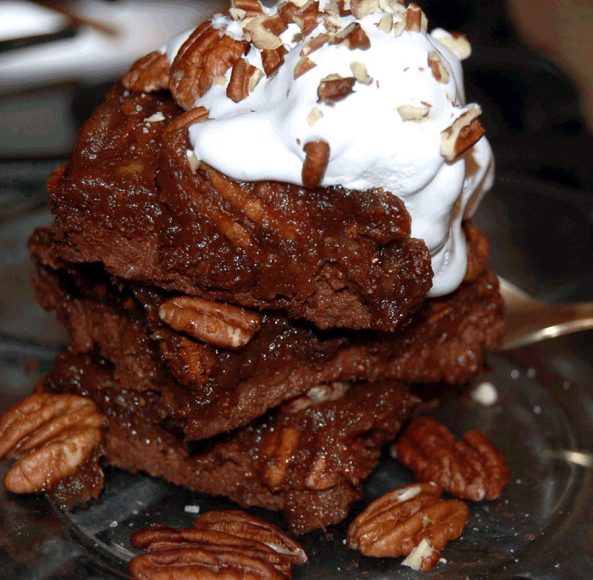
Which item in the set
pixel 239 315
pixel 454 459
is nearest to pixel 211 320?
pixel 239 315

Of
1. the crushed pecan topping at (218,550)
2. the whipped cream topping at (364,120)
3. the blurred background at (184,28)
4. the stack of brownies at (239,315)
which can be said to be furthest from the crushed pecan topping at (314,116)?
the blurred background at (184,28)

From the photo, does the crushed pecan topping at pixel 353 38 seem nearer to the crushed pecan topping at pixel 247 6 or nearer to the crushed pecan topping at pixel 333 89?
the crushed pecan topping at pixel 333 89

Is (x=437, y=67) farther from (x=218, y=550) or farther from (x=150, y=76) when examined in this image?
(x=218, y=550)

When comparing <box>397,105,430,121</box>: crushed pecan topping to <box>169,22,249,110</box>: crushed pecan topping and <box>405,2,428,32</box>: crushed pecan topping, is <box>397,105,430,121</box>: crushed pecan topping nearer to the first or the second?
<box>405,2,428,32</box>: crushed pecan topping

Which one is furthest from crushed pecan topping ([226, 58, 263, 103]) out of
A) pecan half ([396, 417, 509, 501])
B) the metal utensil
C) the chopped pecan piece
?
the metal utensil

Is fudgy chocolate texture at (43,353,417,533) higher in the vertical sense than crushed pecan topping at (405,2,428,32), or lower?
lower
